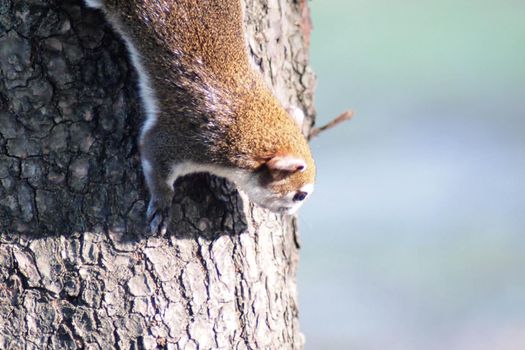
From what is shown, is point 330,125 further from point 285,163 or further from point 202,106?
point 202,106

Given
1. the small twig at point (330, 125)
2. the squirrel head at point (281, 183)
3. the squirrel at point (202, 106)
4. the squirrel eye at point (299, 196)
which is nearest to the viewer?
the squirrel at point (202, 106)

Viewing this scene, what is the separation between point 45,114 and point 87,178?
247 millimetres

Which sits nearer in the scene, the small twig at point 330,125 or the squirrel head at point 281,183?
the squirrel head at point 281,183

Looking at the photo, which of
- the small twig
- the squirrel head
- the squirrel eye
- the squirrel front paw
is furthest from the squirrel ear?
the squirrel front paw

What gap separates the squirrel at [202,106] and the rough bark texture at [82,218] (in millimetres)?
84

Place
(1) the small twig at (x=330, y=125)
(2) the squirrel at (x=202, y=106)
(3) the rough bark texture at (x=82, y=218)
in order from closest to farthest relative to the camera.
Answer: (3) the rough bark texture at (x=82, y=218) < (2) the squirrel at (x=202, y=106) < (1) the small twig at (x=330, y=125)

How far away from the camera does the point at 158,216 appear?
2.37m

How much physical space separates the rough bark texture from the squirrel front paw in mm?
31

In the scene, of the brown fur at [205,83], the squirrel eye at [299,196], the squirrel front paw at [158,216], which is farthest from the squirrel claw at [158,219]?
the squirrel eye at [299,196]

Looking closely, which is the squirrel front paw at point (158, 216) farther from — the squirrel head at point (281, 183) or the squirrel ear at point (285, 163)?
the squirrel ear at point (285, 163)

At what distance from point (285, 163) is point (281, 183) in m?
0.15

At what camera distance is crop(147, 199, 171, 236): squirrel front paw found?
2.36 meters

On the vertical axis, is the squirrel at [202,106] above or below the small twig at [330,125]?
below

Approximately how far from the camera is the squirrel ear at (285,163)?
2.81 meters
